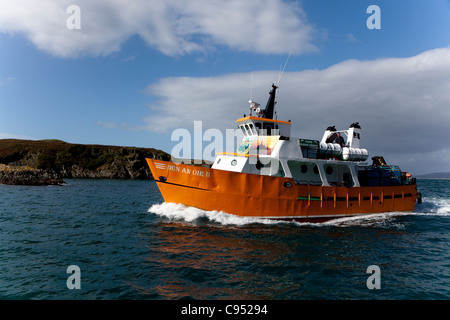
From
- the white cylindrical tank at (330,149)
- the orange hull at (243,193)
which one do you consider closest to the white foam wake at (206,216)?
the orange hull at (243,193)

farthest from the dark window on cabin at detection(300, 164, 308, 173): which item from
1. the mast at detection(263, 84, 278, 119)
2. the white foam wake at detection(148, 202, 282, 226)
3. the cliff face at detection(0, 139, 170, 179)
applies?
the cliff face at detection(0, 139, 170, 179)

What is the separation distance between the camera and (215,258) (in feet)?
28.1

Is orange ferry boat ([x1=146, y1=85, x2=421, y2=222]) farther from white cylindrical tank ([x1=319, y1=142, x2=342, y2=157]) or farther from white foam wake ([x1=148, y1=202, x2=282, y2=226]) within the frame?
white foam wake ([x1=148, y1=202, x2=282, y2=226])

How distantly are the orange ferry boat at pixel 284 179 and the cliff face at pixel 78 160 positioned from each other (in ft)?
187

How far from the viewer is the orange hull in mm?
13102

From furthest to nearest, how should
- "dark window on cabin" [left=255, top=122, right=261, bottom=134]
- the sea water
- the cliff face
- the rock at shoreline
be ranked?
the cliff face, the rock at shoreline, "dark window on cabin" [left=255, top=122, right=261, bottom=134], the sea water

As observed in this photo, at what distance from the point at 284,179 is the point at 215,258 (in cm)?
676

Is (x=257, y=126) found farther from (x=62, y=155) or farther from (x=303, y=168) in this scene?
(x=62, y=155)

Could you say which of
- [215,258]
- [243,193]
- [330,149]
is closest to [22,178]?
[243,193]

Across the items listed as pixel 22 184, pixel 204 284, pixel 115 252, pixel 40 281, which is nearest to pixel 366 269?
pixel 204 284

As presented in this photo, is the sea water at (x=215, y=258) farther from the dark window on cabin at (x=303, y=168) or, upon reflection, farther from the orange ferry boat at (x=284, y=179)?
the dark window on cabin at (x=303, y=168)
